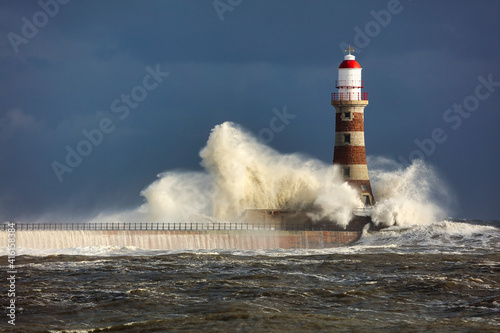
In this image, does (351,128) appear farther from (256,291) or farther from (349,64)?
(256,291)

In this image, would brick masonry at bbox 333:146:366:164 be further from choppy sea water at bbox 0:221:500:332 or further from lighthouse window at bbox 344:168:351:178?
choppy sea water at bbox 0:221:500:332

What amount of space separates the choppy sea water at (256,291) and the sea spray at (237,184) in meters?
8.27

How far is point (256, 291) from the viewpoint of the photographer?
25.5 metres

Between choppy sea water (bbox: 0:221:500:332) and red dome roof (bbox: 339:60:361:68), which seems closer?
choppy sea water (bbox: 0:221:500:332)

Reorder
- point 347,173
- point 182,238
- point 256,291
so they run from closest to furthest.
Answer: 1. point 256,291
2. point 182,238
3. point 347,173

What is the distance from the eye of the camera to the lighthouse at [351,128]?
45219 millimetres

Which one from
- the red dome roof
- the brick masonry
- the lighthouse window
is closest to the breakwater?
the lighthouse window

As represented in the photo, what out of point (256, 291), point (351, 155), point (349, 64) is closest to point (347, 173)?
point (351, 155)

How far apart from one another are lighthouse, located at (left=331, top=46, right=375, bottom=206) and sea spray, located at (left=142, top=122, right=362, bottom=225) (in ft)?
8.25

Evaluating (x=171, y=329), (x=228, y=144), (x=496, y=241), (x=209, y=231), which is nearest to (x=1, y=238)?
(x=209, y=231)

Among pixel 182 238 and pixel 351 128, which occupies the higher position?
pixel 351 128

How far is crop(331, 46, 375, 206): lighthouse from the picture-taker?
148 feet

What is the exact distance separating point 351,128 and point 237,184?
8.19 metres

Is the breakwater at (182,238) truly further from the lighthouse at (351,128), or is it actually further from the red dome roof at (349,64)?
the red dome roof at (349,64)
